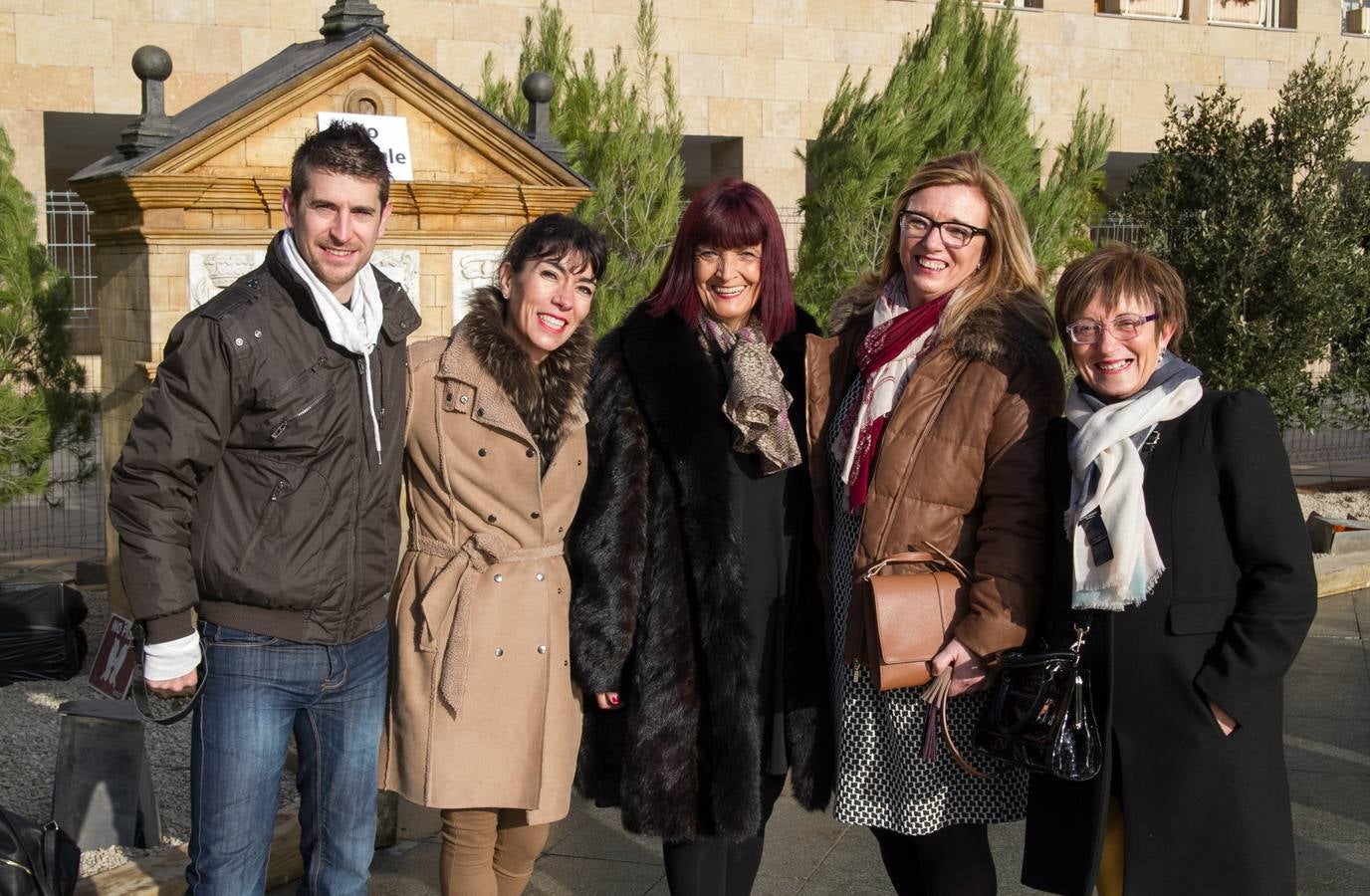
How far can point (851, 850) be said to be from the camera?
178 inches

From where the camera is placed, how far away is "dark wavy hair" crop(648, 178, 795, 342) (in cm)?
322

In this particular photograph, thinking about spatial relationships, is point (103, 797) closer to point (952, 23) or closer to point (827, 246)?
point (827, 246)

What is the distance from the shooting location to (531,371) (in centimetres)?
317

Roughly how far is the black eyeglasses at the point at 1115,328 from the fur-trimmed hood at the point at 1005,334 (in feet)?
0.56

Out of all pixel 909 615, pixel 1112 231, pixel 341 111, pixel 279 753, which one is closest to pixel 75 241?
pixel 341 111

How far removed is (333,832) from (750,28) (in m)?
14.6

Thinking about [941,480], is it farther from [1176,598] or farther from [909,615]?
[1176,598]

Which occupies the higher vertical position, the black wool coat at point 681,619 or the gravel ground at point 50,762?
the black wool coat at point 681,619

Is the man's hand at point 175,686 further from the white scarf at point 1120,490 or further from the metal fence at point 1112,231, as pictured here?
the metal fence at point 1112,231

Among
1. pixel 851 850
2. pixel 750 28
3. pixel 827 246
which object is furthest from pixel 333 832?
pixel 750 28

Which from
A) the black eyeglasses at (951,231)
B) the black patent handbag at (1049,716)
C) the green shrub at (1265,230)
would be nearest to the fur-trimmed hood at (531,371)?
the black eyeglasses at (951,231)

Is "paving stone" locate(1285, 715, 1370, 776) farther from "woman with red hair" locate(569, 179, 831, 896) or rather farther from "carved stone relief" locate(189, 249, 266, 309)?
"carved stone relief" locate(189, 249, 266, 309)

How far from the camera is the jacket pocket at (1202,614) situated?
2.65 meters

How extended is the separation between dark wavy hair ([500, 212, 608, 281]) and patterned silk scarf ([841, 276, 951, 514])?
2.13 ft
